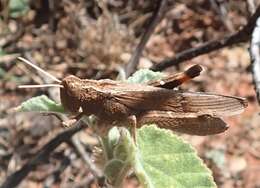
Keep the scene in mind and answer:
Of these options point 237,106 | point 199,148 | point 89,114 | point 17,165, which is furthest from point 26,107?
point 199,148

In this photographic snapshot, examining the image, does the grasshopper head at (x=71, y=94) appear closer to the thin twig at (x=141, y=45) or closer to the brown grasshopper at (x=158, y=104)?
the brown grasshopper at (x=158, y=104)

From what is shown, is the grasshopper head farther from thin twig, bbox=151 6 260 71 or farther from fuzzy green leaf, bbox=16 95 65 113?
thin twig, bbox=151 6 260 71

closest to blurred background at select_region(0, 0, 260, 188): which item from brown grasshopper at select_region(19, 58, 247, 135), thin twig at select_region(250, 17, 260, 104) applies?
thin twig at select_region(250, 17, 260, 104)

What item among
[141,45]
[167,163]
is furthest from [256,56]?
[141,45]

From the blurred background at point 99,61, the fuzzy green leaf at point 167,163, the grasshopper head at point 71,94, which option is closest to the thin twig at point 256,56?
the fuzzy green leaf at point 167,163

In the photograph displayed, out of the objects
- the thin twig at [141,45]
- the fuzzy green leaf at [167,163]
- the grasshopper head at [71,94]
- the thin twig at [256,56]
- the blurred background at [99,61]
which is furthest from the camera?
the blurred background at [99,61]

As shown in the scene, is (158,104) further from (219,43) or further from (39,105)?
(219,43)
